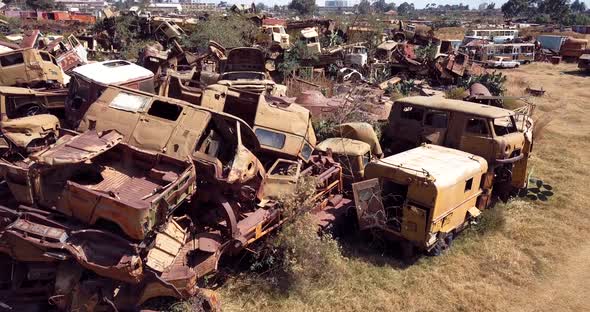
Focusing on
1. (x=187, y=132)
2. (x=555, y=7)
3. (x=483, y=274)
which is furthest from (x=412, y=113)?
(x=555, y=7)

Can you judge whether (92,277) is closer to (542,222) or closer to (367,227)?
(367,227)

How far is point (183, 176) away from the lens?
19.6 ft

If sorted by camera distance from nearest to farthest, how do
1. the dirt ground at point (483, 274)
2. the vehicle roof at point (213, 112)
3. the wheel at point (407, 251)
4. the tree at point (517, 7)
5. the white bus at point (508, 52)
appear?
1. the dirt ground at point (483, 274)
2. the vehicle roof at point (213, 112)
3. the wheel at point (407, 251)
4. the white bus at point (508, 52)
5. the tree at point (517, 7)

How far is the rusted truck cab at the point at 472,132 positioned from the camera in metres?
9.28

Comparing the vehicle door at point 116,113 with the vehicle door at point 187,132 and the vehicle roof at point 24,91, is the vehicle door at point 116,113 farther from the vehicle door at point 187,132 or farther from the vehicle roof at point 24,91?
the vehicle roof at point 24,91

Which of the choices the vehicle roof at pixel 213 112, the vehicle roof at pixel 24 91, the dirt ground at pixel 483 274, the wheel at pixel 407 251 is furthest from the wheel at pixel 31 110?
the wheel at pixel 407 251

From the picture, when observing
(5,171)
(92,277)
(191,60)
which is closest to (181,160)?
(92,277)

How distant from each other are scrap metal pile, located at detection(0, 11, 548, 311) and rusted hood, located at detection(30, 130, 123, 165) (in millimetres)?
25

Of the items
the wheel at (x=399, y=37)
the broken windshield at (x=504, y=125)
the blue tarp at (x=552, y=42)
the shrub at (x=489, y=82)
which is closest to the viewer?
the broken windshield at (x=504, y=125)

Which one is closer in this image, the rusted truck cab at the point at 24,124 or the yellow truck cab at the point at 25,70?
the rusted truck cab at the point at 24,124

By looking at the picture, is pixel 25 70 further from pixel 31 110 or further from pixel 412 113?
pixel 412 113

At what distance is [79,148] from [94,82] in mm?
3180

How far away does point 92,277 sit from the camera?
565 centimetres

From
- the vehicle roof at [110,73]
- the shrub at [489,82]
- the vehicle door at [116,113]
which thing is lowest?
the shrub at [489,82]
